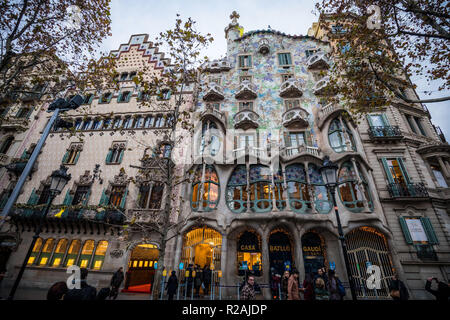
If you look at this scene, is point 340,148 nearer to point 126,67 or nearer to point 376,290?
point 376,290

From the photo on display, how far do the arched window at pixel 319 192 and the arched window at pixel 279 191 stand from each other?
2396 millimetres

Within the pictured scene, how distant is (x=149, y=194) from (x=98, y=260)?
246 inches

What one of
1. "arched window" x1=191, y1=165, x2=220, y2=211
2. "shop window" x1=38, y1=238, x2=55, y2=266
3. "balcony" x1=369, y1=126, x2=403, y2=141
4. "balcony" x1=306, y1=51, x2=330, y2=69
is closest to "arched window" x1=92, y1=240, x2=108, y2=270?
"shop window" x1=38, y1=238, x2=55, y2=266

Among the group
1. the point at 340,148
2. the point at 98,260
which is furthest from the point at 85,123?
the point at 340,148

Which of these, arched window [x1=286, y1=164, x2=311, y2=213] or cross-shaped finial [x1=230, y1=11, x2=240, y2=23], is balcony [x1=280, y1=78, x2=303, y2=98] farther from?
cross-shaped finial [x1=230, y1=11, x2=240, y2=23]

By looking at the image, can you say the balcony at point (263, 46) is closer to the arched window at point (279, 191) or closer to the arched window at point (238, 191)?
the arched window at point (238, 191)

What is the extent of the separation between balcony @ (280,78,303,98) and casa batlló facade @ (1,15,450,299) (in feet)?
0.35

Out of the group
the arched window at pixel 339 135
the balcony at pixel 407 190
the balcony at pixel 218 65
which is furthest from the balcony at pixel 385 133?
the balcony at pixel 218 65

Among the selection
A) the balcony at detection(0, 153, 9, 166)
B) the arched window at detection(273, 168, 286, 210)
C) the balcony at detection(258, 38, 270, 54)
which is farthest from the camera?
the balcony at detection(258, 38, 270, 54)

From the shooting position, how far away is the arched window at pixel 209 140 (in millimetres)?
18067

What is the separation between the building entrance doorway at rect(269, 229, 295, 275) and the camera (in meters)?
15.0

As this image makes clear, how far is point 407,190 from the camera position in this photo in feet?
49.7

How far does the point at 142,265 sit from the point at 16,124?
21407 millimetres

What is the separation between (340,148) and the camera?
53.9 feet
